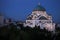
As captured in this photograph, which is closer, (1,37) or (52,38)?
(1,37)

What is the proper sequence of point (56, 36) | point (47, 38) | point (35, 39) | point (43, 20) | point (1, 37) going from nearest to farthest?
point (1, 37)
point (35, 39)
point (47, 38)
point (56, 36)
point (43, 20)

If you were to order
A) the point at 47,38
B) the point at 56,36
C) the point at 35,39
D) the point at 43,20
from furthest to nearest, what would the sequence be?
the point at 43,20 < the point at 56,36 < the point at 47,38 < the point at 35,39

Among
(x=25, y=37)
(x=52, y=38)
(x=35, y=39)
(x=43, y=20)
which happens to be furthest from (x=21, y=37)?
(x=43, y=20)

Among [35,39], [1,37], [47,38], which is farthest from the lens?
[47,38]

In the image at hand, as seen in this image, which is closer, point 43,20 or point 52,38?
point 52,38

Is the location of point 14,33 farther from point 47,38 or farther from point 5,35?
point 47,38

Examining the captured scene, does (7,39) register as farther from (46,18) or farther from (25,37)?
(46,18)

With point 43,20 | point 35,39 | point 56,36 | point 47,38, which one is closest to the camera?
point 35,39

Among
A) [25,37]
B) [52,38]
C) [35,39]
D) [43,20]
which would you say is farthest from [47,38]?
[43,20]
